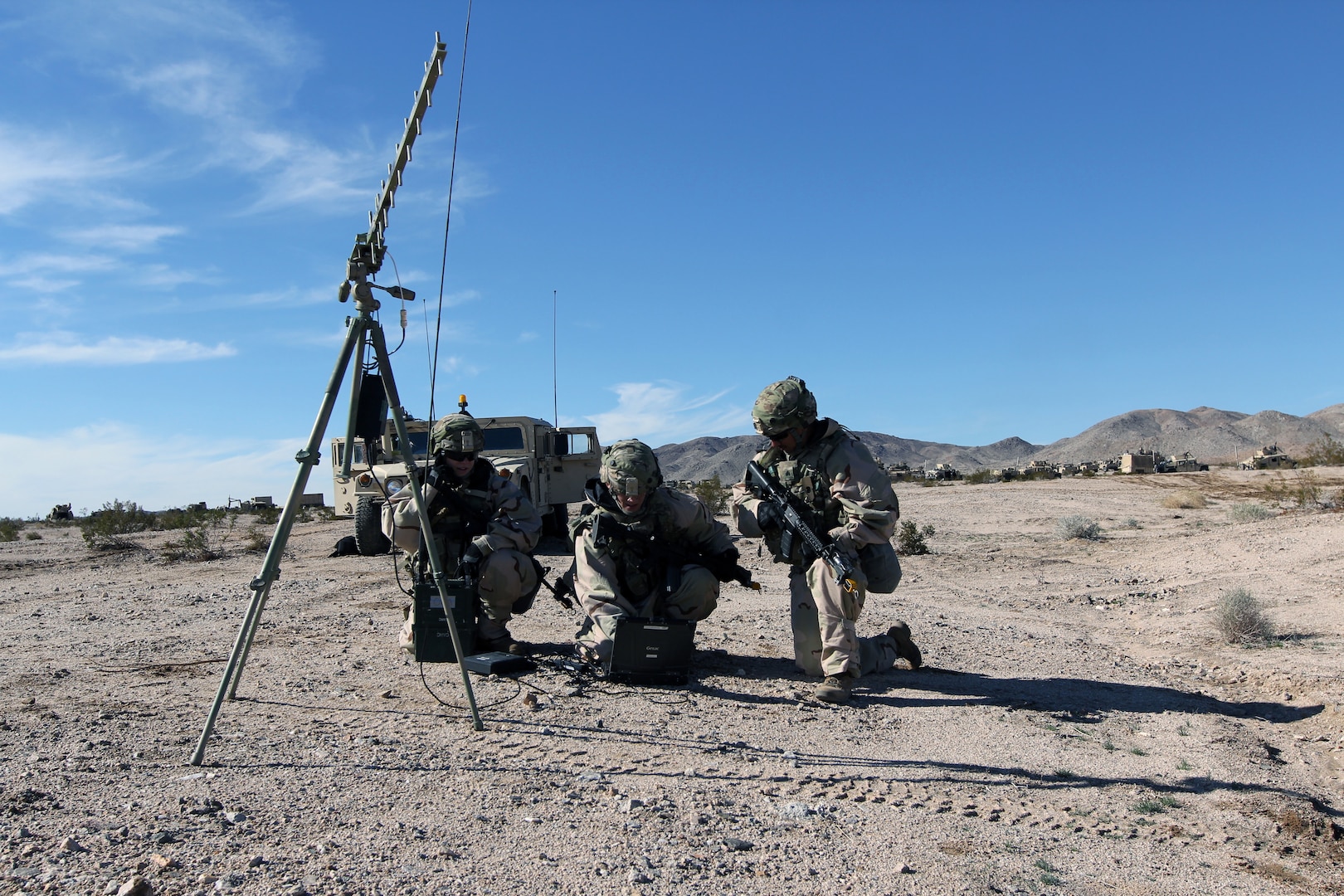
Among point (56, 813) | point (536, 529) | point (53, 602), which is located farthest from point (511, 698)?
point (53, 602)

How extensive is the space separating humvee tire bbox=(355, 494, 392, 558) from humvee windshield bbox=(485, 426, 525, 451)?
1.83 meters

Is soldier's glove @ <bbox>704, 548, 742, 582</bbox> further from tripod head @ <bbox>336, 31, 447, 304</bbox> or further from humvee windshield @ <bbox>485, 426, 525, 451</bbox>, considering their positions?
humvee windshield @ <bbox>485, 426, 525, 451</bbox>

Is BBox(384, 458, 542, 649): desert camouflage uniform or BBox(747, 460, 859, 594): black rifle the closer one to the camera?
BBox(747, 460, 859, 594): black rifle

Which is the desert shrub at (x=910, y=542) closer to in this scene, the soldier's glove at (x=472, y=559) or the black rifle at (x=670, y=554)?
the black rifle at (x=670, y=554)

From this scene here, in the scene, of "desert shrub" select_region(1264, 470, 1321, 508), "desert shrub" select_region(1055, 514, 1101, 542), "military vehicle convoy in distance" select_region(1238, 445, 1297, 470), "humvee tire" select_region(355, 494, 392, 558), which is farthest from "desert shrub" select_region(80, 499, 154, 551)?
"military vehicle convoy in distance" select_region(1238, 445, 1297, 470)

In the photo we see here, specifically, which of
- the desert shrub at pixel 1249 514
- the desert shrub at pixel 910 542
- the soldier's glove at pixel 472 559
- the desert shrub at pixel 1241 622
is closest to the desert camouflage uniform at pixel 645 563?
A: the soldier's glove at pixel 472 559

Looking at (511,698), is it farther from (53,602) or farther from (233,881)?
(53,602)

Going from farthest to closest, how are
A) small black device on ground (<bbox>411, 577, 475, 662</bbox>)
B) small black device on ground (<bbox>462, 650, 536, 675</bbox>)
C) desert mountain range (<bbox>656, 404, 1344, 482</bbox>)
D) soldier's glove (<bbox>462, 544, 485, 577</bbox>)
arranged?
desert mountain range (<bbox>656, 404, 1344, 482</bbox>)
soldier's glove (<bbox>462, 544, 485, 577</bbox>)
small black device on ground (<bbox>462, 650, 536, 675</bbox>)
small black device on ground (<bbox>411, 577, 475, 662</bbox>)

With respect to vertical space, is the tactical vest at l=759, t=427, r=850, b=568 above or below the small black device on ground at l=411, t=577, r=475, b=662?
above

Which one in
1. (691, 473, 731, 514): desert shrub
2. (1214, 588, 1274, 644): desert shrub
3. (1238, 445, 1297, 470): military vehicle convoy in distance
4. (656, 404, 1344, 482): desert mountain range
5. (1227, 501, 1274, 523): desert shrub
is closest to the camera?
(1214, 588, 1274, 644): desert shrub

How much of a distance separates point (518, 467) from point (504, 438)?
40.9 inches

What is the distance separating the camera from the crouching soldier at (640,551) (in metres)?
5.01

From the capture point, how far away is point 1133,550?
1194 cm

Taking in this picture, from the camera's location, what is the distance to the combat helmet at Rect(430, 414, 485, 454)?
528 cm
